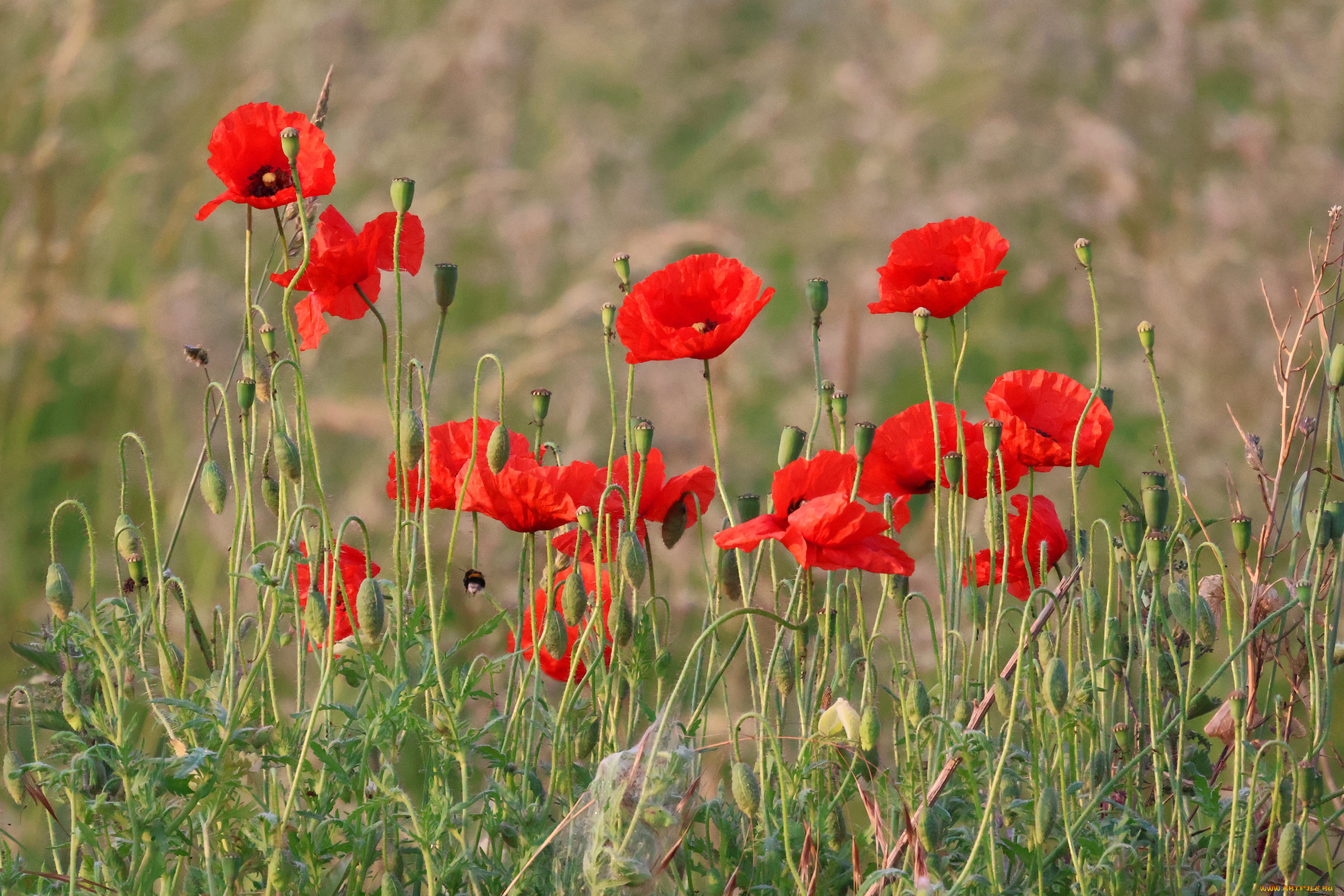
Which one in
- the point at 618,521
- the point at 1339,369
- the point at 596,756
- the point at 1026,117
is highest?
the point at 1026,117

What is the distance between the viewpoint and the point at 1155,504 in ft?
2.98

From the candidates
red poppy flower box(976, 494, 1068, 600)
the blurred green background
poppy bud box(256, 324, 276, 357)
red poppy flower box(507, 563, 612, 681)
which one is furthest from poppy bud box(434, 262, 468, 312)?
the blurred green background

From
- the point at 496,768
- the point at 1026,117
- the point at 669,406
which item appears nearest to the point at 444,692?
the point at 496,768

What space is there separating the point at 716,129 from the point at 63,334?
1.69 metres

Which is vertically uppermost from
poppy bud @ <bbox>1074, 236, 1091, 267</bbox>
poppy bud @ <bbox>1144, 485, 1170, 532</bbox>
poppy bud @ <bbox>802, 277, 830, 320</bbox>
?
poppy bud @ <bbox>1074, 236, 1091, 267</bbox>

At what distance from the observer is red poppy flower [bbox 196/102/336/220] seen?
1000 millimetres

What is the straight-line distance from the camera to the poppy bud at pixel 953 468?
3.23 feet

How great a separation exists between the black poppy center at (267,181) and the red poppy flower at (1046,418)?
55cm

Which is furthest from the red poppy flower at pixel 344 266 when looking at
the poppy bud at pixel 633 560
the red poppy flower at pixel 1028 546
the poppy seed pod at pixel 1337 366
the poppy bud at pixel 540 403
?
the poppy seed pod at pixel 1337 366

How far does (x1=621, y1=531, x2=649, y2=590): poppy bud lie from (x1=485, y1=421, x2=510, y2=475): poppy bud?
0.10 metres

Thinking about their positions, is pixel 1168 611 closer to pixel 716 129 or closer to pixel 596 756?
pixel 596 756

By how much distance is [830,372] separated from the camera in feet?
8.32

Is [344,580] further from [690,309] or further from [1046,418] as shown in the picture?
[1046,418]

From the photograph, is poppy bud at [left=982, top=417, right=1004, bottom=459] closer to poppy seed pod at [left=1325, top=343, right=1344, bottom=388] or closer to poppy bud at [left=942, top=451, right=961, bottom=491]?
poppy bud at [left=942, top=451, right=961, bottom=491]
